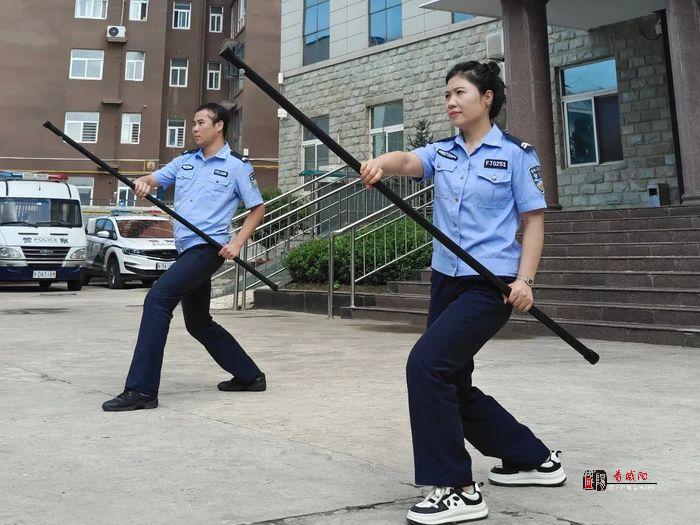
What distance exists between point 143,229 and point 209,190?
14555 mm

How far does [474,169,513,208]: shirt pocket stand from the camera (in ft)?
9.23

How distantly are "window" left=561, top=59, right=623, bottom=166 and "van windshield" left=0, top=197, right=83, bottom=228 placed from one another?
1117 cm

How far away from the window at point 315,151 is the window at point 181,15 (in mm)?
18112

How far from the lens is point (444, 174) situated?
2867mm

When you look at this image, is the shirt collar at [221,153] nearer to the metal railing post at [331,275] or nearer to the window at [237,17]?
the metal railing post at [331,275]

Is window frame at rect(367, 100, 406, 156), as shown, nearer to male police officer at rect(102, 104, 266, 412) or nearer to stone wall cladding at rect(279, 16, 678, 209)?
stone wall cladding at rect(279, 16, 678, 209)

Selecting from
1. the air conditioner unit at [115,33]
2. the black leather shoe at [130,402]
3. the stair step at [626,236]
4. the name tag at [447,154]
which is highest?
the air conditioner unit at [115,33]

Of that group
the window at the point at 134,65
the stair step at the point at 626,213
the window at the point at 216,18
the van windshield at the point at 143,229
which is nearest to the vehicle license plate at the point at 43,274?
the van windshield at the point at 143,229

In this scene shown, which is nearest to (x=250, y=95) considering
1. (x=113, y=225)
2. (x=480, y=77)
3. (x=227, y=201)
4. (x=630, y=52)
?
(x=113, y=225)

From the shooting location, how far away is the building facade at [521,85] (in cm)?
1306

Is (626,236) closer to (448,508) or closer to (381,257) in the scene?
(381,257)

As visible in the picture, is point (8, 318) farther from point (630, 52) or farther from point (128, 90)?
point (128, 90)

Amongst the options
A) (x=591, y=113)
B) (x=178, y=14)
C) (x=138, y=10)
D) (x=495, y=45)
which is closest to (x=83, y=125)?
(x=138, y=10)

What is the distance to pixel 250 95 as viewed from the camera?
1203 inches
